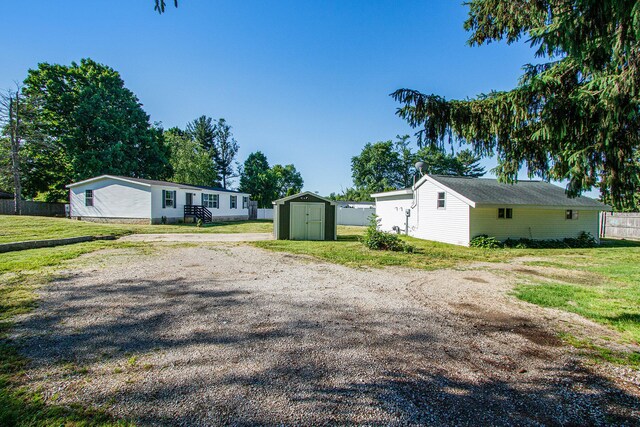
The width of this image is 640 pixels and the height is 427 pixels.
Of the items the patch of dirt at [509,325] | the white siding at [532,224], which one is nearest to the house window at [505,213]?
the white siding at [532,224]

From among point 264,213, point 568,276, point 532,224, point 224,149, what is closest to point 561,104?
point 568,276

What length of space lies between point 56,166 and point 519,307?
128 ft

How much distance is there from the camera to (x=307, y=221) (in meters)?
14.8

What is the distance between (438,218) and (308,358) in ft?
45.5

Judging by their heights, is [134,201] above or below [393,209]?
above

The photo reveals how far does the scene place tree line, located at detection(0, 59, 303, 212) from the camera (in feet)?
87.3

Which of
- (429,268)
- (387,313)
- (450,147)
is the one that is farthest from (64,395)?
(429,268)

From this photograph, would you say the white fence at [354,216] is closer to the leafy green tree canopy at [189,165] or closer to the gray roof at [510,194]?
the gray roof at [510,194]

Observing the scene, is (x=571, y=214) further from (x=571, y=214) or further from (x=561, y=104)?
(x=561, y=104)

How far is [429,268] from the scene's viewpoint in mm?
8133

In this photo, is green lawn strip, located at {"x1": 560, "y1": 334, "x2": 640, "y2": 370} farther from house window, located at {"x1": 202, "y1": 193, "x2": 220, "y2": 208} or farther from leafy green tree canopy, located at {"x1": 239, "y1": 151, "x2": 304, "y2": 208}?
leafy green tree canopy, located at {"x1": 239, "y1": 151, "x2": 304, "y2": 208}

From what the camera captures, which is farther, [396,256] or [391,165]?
[391,165]

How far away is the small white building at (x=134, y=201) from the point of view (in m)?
21.2

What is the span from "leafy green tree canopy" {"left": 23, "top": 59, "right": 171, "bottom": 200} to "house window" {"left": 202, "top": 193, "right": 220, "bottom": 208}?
32.8ft
